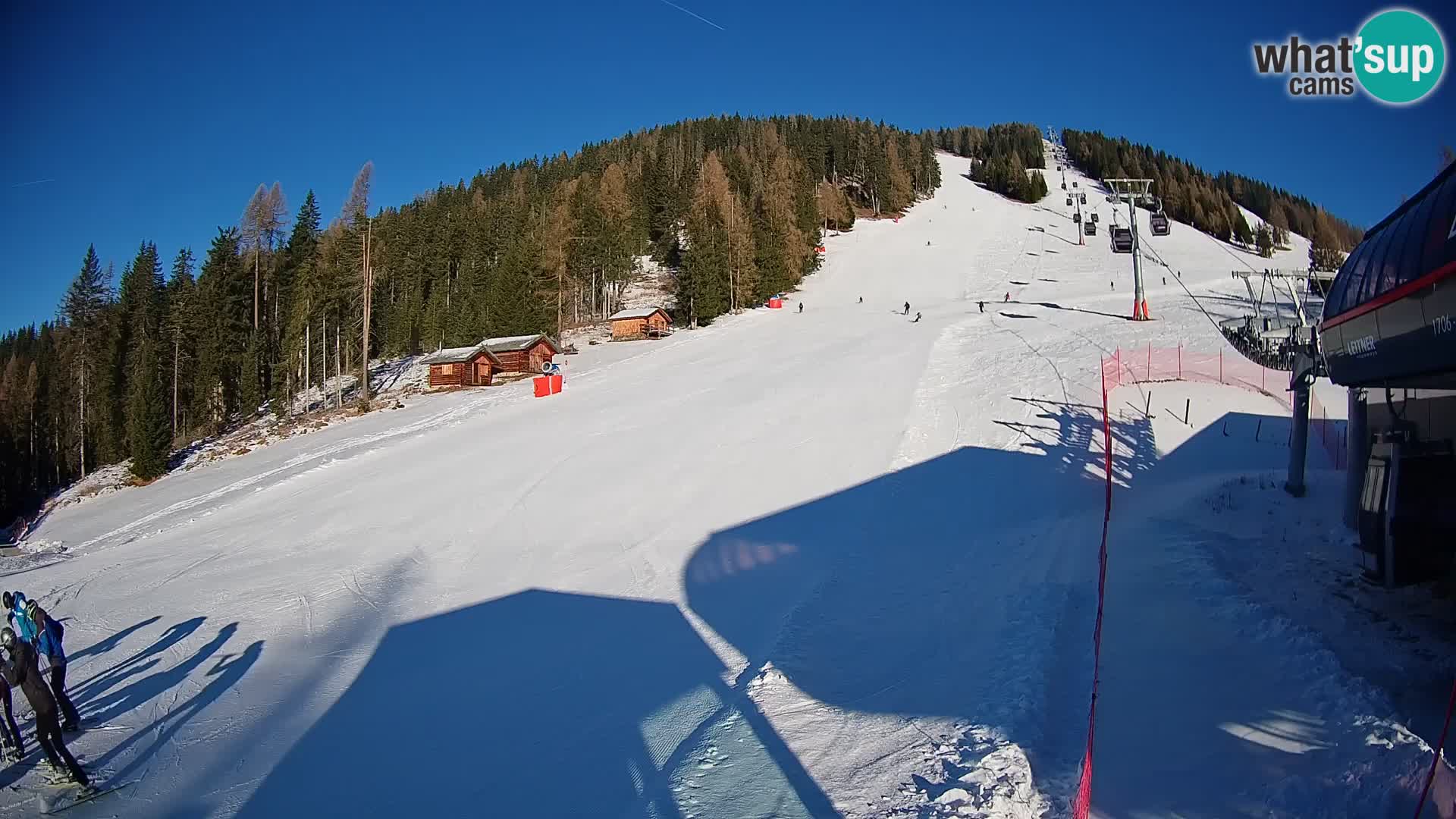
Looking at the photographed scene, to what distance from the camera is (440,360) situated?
137 feet

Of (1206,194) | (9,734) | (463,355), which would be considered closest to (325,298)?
(463,355)

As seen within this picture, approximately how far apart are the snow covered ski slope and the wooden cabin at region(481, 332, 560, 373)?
17.8 m

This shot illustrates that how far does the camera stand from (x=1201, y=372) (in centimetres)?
2208

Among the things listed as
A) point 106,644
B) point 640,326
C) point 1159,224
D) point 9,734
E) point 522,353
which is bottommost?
point 106,644

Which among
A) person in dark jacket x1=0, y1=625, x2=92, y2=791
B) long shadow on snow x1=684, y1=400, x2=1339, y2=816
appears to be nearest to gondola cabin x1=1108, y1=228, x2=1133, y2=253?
long shadow on snow x1=684, y1=400, x2=1339, y2=816

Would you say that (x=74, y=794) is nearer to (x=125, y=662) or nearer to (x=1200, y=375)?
(x=125, y=662)

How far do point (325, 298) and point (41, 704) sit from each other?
48706 millimetres

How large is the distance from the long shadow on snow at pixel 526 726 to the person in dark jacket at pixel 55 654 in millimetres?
2928

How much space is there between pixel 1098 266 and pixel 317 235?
208 ft

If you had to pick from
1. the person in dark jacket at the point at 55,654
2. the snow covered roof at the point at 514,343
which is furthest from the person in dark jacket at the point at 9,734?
the snow covered roof at the point at 514,343

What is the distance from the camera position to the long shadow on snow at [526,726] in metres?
5.91

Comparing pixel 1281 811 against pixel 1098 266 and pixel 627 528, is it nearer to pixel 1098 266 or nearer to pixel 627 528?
pixel 627 528

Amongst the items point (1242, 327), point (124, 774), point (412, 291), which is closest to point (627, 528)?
point (124, 774)

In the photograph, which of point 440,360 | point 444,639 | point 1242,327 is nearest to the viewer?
point 444,639
